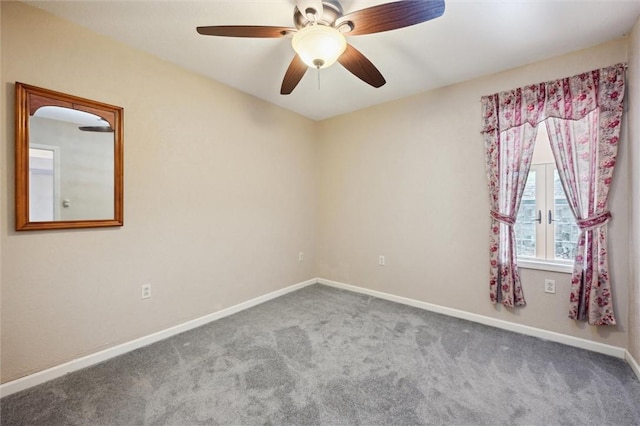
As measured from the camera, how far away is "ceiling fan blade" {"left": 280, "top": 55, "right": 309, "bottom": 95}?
188cm

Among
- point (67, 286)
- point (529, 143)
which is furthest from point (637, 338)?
point (67, 286)

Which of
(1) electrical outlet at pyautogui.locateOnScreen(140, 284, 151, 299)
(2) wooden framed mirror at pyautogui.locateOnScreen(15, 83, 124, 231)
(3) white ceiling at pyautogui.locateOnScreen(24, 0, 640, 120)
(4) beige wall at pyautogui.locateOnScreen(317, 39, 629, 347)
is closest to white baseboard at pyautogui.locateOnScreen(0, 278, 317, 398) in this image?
(1) electrical outlet at pyautogui.locateOnScreen(140, 284, 151, 299)

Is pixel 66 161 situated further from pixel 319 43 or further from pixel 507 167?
pixel 507 167

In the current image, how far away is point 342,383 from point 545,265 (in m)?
2.02

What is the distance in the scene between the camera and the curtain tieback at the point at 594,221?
2.05 meters

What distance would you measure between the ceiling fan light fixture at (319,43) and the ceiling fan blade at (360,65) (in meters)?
0.13

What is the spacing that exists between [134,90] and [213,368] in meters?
2.25

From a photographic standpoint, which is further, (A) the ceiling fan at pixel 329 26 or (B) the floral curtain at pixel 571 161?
(B) the floral curtain at pixel 571 161

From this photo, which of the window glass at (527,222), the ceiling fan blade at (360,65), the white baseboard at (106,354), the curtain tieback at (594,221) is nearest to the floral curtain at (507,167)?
the window glass at (527,222)

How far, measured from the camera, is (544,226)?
2.40 metres

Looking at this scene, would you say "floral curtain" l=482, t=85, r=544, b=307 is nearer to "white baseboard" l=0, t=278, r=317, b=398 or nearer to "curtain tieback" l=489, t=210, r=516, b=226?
"curtain tieback" l=489, t=210, r=516, b=226

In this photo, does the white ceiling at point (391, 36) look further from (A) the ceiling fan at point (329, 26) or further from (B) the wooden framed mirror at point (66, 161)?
(B) the wooden framed mirror at point (66, 161)

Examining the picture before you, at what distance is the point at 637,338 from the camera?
185cm

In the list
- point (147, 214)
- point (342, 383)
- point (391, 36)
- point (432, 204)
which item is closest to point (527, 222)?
point (432, 204)
